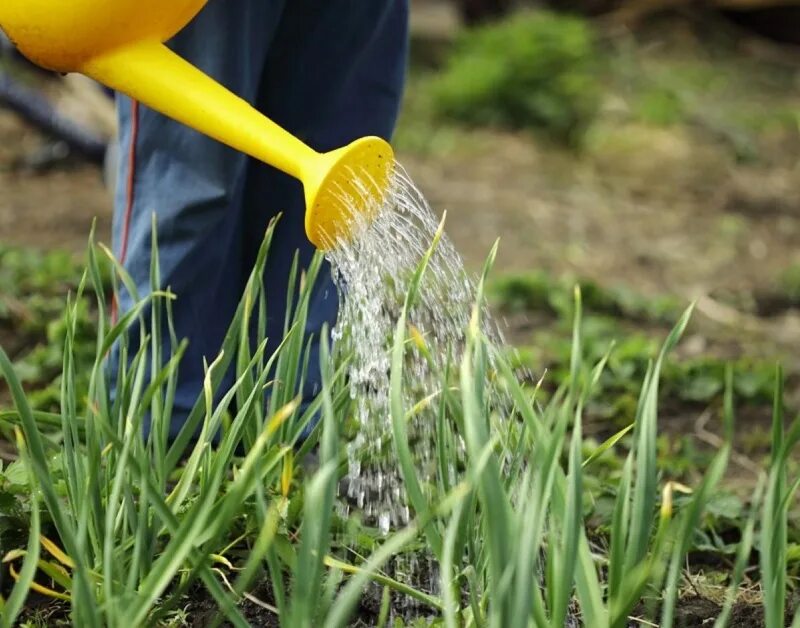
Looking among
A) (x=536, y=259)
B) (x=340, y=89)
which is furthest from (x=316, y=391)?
(x=536, y=259)

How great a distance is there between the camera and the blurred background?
2.50 m

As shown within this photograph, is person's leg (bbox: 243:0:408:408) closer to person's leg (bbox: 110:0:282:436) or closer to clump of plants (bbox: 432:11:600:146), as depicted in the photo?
person's leg (bbox: 110:0:282:436)

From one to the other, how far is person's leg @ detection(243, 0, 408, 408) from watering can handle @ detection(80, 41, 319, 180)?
20.0 inches

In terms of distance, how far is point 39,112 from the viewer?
3.57 metres

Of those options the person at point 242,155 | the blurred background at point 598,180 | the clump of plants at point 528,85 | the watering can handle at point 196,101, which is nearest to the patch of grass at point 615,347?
the blurred background at point 598,180

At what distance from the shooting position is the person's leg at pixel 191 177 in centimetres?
170

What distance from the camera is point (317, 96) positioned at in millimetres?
1927

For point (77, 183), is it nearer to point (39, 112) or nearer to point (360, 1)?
point (39, 112)

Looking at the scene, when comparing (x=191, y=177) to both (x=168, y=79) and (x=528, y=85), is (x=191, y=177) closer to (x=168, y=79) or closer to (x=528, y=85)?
(x=168, y=79)

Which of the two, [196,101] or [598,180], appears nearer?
[196,101]

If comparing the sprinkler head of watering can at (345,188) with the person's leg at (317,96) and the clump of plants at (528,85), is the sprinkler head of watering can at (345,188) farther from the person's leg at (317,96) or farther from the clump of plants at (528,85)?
the clump of plants at (528,85)

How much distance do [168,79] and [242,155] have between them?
41cm

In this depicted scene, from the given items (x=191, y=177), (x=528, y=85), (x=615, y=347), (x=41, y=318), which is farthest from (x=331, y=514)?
(x=528, y=85)

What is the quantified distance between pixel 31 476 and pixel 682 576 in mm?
797
